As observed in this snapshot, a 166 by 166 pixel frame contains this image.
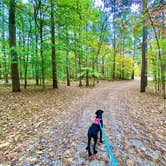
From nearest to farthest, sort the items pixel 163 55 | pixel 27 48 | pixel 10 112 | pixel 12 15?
pixel 10 112 < pixel 27 48 < pixel 12 15 < pixel 163 55

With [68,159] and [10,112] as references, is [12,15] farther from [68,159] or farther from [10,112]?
[68,159]

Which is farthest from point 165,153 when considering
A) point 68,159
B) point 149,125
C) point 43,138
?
point 43,138

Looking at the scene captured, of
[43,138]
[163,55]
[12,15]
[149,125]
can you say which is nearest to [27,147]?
[43,138]

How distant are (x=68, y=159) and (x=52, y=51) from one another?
359 inches

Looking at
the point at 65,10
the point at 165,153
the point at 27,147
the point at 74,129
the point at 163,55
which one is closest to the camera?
the point at 165,153

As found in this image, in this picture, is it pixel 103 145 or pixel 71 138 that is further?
pixel 71 138

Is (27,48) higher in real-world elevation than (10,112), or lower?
higher

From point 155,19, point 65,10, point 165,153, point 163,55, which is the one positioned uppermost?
point 65,10

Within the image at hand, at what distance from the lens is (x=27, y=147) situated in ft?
10.6

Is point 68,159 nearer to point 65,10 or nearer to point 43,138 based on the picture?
point 43,138

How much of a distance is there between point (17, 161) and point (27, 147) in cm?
49

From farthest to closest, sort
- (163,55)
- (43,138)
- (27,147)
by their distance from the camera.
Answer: (163,55)
(43,138)
(27,147)

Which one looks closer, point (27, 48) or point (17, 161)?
point (17, 161)

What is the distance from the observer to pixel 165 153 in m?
→ 3.02
